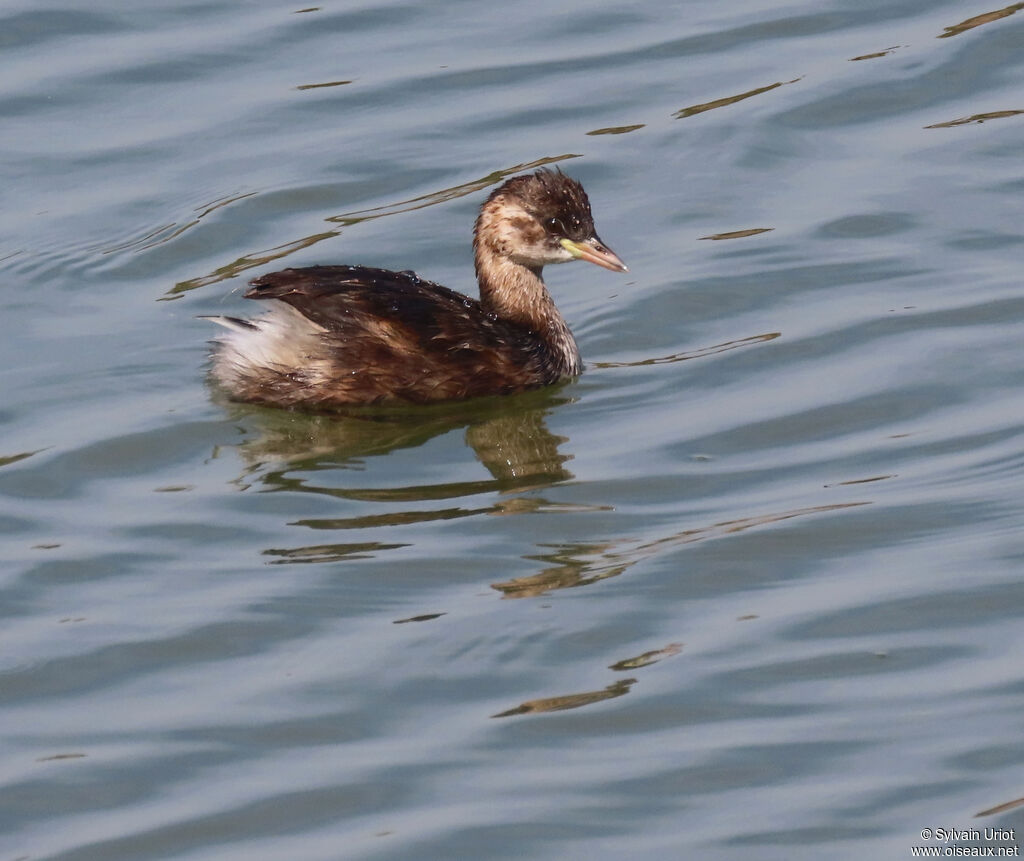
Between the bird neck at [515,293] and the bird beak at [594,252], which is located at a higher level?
the bird beak at [594,252]

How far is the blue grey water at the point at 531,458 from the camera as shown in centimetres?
528

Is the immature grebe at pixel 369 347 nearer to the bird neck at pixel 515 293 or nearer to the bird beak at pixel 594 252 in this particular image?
the bird neck at pixel 515 293

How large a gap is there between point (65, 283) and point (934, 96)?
4.79 metres

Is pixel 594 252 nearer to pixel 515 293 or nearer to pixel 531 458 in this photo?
pixel 515 293

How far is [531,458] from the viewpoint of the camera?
25.4 feet

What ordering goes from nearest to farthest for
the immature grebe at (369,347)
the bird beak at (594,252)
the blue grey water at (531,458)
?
1. the blue grey water at (531,458)
2. the immature grebe at (369,347)
3. the bird beak at (594,252)

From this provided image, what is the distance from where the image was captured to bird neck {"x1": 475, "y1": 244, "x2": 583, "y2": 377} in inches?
352

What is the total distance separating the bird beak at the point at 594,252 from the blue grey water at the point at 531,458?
34cm

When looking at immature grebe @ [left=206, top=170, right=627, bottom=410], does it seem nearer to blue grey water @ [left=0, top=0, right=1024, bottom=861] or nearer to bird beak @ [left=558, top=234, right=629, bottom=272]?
blue grey water @ [left=0, top=0, right=1024, bottom=861]

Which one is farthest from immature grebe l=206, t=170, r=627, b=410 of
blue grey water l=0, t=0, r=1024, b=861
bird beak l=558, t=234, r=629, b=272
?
bird beak l=558, t=234, r=629, b=272

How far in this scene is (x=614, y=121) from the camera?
11.3 metres

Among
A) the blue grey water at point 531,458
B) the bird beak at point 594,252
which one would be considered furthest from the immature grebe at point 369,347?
the bird beak at point 594,252

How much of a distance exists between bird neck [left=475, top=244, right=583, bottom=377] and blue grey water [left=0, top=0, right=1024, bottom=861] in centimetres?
27

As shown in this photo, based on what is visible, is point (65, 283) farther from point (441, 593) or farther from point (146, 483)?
point (441, 593)
